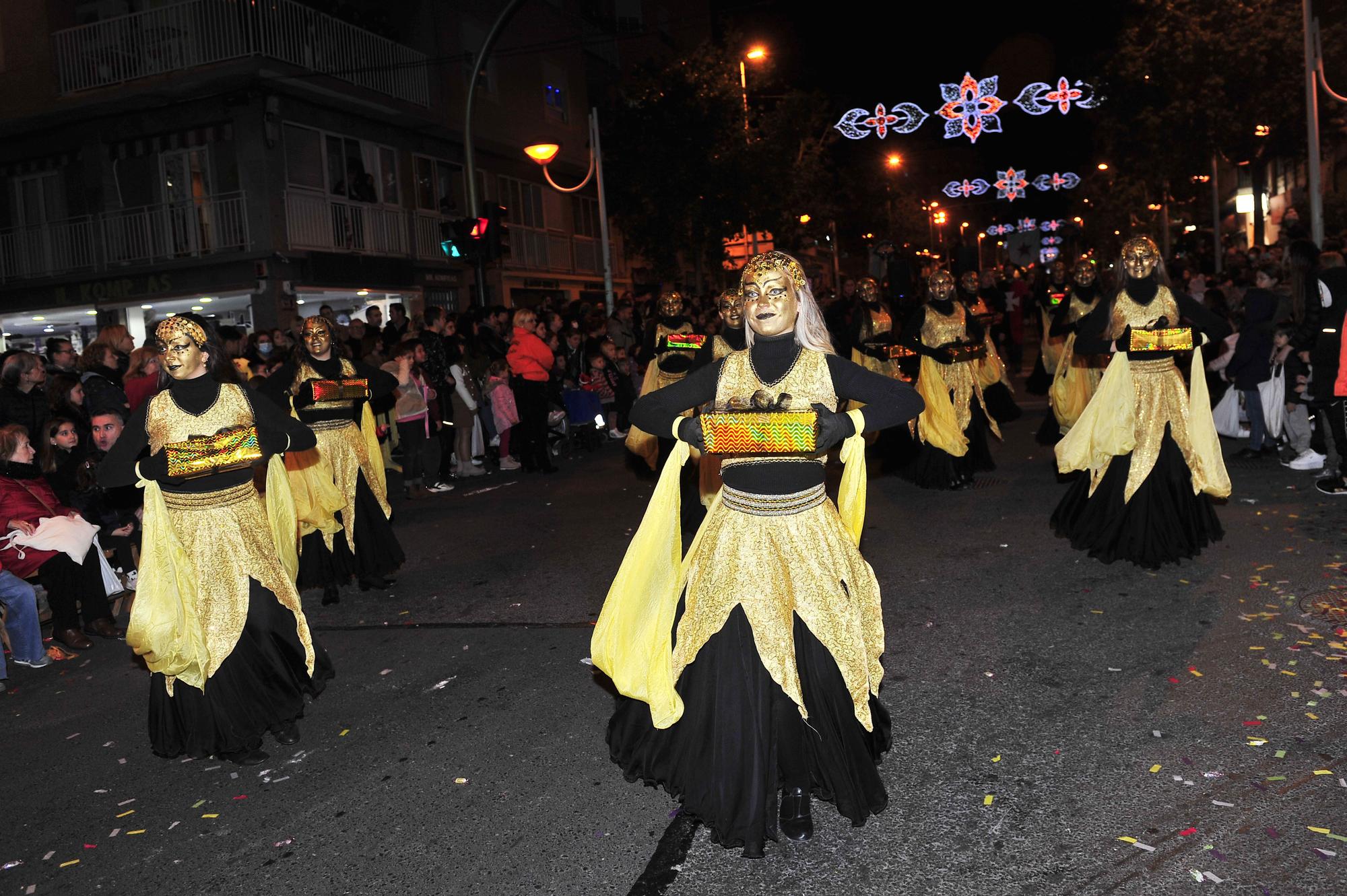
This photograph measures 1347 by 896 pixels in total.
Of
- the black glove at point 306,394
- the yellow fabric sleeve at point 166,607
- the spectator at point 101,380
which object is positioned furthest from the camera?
the spectator at point 101,380

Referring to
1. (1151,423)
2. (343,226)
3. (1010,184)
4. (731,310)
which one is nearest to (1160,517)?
(1151,423)

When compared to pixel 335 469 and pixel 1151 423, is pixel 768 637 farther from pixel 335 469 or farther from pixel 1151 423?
pixel 335 469

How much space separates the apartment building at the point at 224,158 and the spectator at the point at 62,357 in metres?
8.85

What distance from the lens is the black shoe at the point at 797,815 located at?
3.98 metres

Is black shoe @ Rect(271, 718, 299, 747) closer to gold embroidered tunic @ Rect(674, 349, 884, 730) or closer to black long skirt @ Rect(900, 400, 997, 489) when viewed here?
gold embroidered tunic @ Rect(674, 349, 884, 730)

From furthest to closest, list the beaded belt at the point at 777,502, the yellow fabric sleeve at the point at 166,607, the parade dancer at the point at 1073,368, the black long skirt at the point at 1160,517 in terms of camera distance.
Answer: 1. the parade dancer at the point at 1073,368
2. the black long skirt at the point at 1160,517
3. the yellow fabric sleeve at the point at 166,607
4. the beaded belt at the point at 777,502

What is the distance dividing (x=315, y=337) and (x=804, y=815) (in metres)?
5.29

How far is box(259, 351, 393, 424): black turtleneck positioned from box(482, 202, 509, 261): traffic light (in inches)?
329

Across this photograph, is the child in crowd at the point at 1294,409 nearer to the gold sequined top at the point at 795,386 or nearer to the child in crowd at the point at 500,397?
the gold sequined top at the point at 795,386

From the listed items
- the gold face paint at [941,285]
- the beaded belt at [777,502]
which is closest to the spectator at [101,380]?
the beaded belt at [777,502]

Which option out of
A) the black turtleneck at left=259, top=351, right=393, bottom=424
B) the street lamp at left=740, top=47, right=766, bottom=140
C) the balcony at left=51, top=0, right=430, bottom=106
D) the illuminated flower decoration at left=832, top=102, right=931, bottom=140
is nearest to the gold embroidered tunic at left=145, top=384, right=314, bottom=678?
the black turtleneck at left=259, top=351, right=393, bottom=424

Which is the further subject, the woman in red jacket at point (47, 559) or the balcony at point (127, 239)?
the balcony at point (127, 239)

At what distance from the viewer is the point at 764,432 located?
154 inches

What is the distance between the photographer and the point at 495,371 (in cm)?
1430
